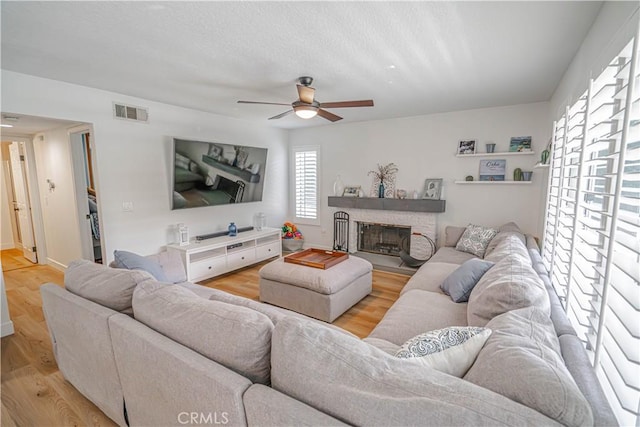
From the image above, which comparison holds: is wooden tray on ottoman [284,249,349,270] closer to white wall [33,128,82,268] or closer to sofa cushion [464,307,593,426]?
sofa cushion [464,307,593,426]

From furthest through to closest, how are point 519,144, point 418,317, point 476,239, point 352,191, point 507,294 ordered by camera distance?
1. point 352,191
2. point 519,144
3. point 476,239
4. point 418,317
5. point 507,294

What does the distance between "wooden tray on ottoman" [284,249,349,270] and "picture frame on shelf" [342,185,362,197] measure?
74.2 inches

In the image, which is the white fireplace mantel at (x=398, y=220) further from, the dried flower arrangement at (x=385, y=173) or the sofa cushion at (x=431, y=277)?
the sofa cushion at (x=431, y=277)

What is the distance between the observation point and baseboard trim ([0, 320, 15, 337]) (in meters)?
2.72

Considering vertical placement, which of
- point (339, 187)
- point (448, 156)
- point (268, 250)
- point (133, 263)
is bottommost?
point (268, 250)

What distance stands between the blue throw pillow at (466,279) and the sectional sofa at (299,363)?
0.32m

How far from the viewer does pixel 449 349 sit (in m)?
1.12

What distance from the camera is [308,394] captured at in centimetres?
98

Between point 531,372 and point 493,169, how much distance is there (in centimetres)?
402

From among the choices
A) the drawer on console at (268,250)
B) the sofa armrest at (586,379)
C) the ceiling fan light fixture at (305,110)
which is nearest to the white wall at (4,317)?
the drawer on console at (268,250)

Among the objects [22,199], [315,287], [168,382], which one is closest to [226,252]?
[315,287]

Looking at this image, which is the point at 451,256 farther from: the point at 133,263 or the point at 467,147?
the point at 133,263

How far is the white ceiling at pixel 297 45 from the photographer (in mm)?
1770

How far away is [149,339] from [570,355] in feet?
5.77
